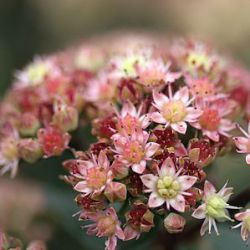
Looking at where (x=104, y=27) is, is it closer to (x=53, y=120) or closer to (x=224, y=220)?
(x=53, y=120)

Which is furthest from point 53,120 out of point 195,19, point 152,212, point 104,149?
point 195,19

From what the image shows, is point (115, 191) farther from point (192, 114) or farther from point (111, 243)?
point (192, 114)

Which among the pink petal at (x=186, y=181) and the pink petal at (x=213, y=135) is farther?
the pink petal at (x=213, y=135)

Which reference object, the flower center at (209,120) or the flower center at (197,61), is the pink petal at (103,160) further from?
the flower center at (197,61)

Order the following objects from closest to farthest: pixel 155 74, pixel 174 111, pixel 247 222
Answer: pixel 247 222
pixel 174 111
pixel 155 74

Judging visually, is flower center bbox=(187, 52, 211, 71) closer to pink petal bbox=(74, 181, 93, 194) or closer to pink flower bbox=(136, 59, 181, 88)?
pink flower bbox=(136, 59, 181, 88)

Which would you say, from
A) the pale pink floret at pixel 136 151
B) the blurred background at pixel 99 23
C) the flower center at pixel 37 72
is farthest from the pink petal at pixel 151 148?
the blurred background at pixel 99 23

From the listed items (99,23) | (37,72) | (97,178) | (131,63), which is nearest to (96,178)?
(97,178)

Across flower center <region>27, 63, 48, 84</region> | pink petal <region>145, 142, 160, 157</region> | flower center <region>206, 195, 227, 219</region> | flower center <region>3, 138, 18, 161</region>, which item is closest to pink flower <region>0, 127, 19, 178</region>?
flower center <region>3, 138, 18, 161</region>
